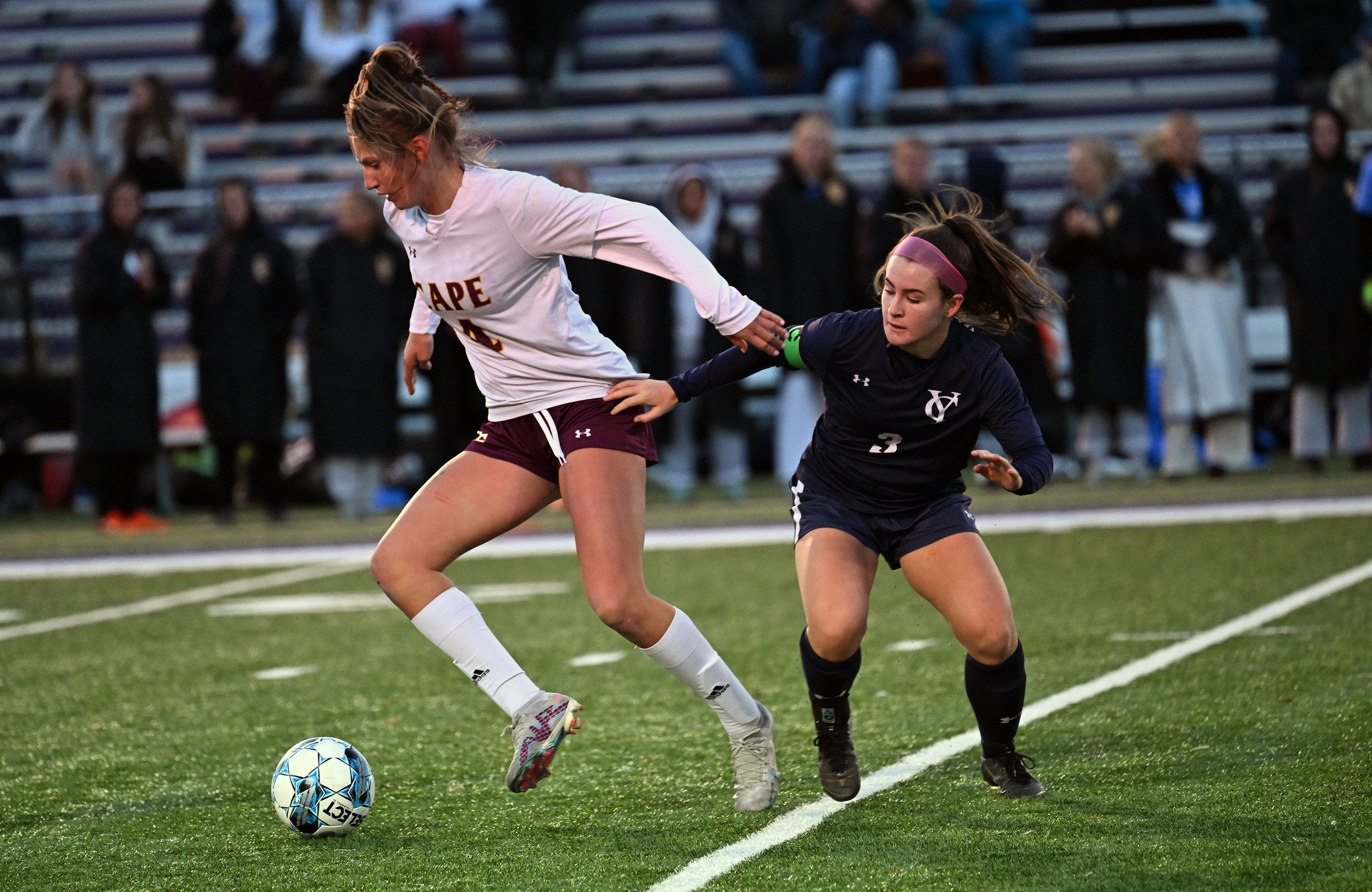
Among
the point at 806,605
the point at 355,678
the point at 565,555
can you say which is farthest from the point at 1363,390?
the point at 806,605

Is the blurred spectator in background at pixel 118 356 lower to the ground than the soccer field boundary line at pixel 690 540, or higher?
higher

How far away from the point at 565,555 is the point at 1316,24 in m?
10.3

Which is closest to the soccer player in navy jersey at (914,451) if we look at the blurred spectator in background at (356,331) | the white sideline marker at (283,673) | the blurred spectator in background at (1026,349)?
the white sideline marker at (283,673)

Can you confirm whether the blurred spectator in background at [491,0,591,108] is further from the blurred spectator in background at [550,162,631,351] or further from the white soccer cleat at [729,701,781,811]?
the white soccer cleat at [729,701,781,811]

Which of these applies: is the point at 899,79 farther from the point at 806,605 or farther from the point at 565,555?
the point at 806,605

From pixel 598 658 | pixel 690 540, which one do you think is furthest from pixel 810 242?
pixel 598 658

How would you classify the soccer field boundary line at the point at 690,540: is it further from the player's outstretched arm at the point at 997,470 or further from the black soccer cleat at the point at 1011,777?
the player's outstretched arm at the point at 997,470

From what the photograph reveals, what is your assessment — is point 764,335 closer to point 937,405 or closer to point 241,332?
point 937,405

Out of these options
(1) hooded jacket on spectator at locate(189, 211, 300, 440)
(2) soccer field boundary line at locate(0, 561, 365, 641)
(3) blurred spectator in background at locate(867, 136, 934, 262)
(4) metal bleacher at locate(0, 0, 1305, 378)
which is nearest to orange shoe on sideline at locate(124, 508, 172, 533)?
(1) hooded jacket on spectator at locate(189, 211, 300, 440)

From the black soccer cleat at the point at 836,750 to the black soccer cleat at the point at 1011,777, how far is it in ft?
1.05

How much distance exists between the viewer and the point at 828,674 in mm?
4320

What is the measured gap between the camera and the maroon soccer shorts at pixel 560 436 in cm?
440

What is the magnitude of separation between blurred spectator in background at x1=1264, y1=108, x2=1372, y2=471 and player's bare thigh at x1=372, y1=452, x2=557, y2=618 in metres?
8.82

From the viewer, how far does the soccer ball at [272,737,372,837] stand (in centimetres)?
416
